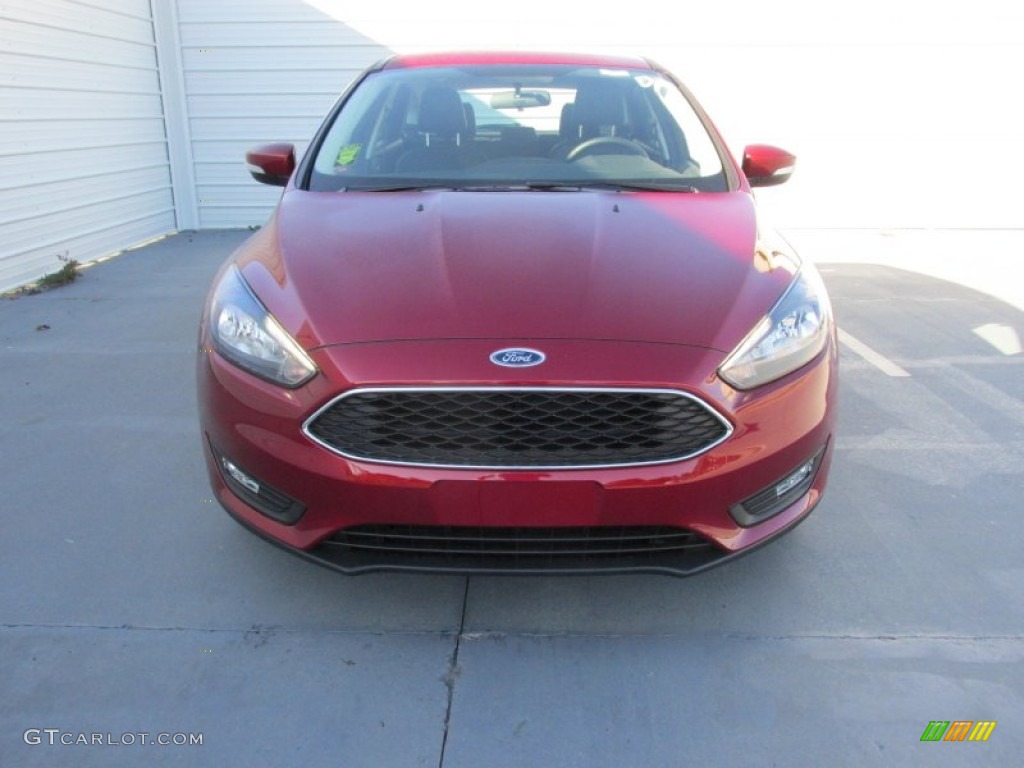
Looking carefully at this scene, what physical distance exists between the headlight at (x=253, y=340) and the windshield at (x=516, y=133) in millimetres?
893

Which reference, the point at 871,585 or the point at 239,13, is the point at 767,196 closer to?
the point at 239,13

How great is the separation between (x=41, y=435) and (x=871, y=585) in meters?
3.27

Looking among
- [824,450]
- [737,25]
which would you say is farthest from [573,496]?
[737,25]

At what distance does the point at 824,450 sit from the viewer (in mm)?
2316

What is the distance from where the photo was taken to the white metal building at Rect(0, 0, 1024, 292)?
807 cm

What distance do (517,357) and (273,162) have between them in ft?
6.79

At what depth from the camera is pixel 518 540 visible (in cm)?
209

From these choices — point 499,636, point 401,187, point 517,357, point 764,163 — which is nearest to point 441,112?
point 401,187

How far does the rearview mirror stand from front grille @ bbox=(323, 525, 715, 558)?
2.25 metres

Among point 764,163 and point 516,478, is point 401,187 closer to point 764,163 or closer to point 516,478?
point 516,478

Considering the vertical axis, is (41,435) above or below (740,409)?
below

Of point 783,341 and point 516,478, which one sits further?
point 783,341

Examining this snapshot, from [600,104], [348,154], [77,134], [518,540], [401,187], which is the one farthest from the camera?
[77,134]

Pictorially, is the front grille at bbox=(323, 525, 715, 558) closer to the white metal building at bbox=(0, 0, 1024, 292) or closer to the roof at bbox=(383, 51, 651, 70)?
the roof at bbox=(383, 51, 651, 70)
